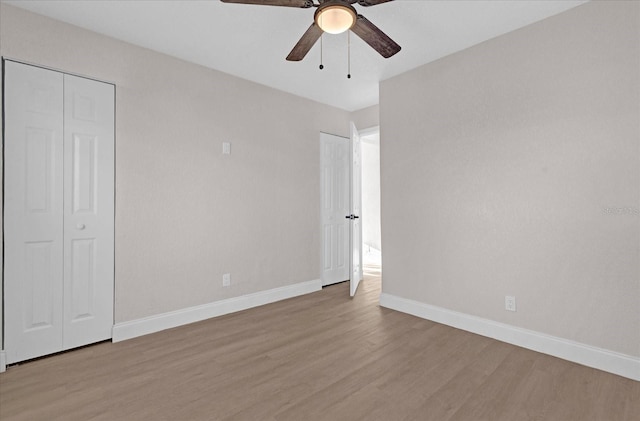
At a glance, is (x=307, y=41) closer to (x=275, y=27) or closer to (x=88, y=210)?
(x=275, y=27)

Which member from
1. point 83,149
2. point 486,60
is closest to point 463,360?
point 486,60

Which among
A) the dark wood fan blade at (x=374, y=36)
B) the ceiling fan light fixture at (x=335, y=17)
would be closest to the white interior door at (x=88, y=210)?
the ceiling fan light fixture at (x=335, y=17)

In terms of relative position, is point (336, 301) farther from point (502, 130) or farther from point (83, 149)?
point (83, 149)

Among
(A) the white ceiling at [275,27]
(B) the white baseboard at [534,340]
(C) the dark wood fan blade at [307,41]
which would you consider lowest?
(B) the white baseboard at [534,340]

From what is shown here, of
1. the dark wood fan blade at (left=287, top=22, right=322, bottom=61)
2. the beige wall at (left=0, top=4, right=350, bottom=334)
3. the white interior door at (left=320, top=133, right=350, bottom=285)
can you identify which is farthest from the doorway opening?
the dark wood fan blade at (left=287, top=22, right=322, bottom=61)

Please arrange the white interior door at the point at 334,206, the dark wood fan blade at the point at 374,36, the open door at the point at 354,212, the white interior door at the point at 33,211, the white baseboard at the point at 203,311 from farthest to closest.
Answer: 1. the white interior door at the point at 334,206
2. the open door at the point at 354,212
3. the white baseboard at the point at 203,311
4. the white interior door at the point at 33,211
5. the dark wood fan blade at the point at 374,36

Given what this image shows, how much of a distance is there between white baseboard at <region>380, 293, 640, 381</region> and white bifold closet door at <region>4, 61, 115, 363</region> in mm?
2956

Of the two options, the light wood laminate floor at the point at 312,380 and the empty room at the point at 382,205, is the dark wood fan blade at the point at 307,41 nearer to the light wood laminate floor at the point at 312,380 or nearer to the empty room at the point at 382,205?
the empty room at the point at 382,205

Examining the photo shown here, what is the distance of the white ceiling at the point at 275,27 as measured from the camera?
2.37 metres

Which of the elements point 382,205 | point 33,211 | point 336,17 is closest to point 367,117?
point 382,205

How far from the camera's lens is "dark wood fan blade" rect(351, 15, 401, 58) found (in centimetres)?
198

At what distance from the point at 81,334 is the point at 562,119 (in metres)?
4.18

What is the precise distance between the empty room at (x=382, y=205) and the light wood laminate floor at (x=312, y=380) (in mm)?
18

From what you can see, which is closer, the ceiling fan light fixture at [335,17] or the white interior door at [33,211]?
the ceiling fan light fixture at [335,17]
